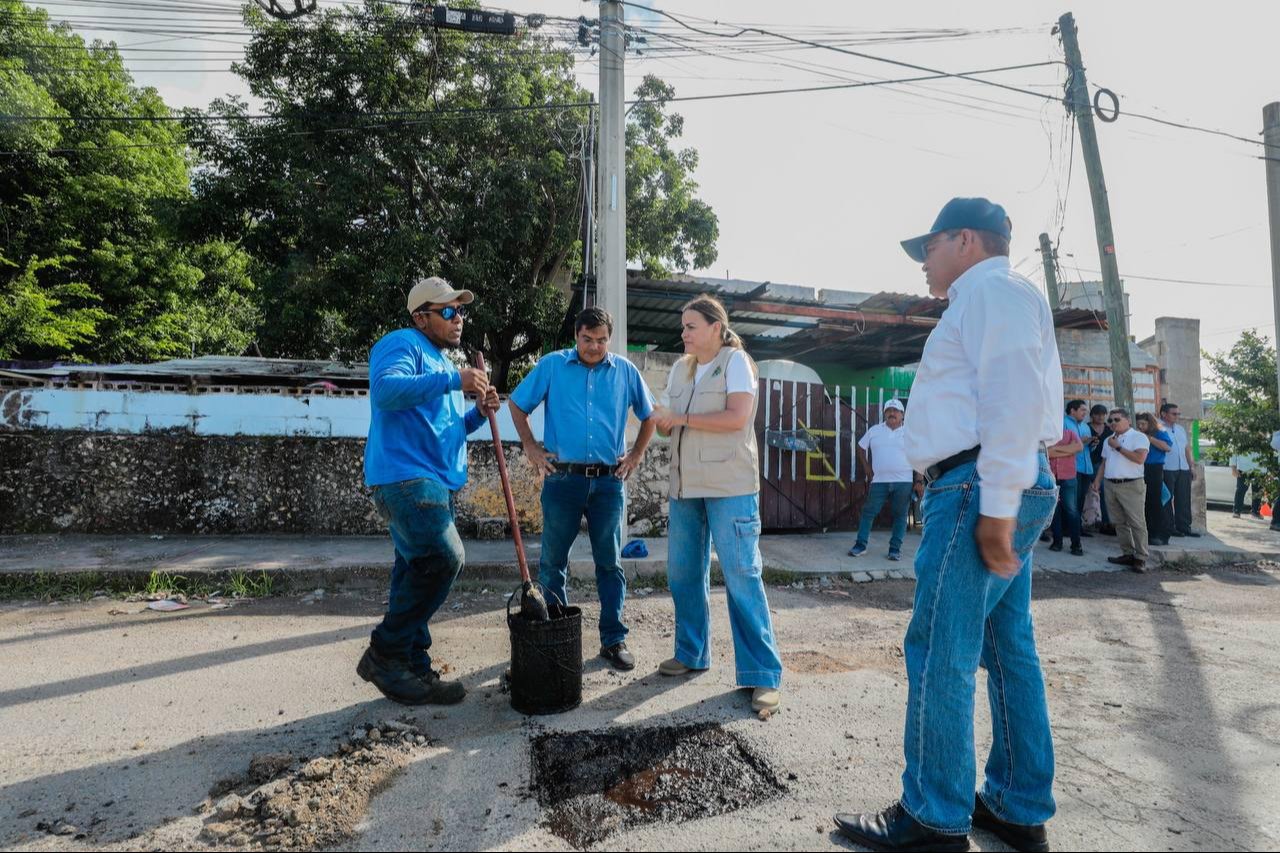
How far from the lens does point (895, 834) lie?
6.33 feet

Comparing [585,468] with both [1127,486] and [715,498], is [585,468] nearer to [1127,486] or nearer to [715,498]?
[715,498]

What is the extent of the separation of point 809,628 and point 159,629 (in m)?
4.41

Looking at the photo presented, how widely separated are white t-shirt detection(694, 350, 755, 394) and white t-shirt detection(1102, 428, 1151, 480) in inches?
247

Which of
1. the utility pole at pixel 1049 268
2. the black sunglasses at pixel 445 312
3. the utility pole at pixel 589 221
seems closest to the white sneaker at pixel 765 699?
the black sunglasses at pixel 445 312

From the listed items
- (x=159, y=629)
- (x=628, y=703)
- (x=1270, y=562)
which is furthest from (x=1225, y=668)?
(x=159, y=629)

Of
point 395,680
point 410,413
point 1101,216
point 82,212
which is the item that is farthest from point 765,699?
point 82,212

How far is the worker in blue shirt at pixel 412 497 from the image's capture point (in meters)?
3.00

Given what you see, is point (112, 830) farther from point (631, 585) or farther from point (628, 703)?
point (631, 585)

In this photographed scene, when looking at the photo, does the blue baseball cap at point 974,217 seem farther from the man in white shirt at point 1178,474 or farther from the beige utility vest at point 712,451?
the man in white shirt at point 1178,474

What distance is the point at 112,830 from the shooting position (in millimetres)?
2041

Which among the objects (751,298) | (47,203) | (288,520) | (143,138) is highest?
(143,138)

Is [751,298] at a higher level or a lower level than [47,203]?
lower

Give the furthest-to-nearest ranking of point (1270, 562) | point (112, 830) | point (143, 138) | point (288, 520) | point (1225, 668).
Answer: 1. point (143, 138)
2. point (1270, 562)
3. point (288, 520)
4. point (1225, 668)
5. point (112, 830)

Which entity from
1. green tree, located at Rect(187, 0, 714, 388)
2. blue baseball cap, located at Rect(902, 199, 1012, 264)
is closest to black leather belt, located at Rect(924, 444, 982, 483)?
blue baseball cap, located at Rect(902, 199, 1012, 264)
